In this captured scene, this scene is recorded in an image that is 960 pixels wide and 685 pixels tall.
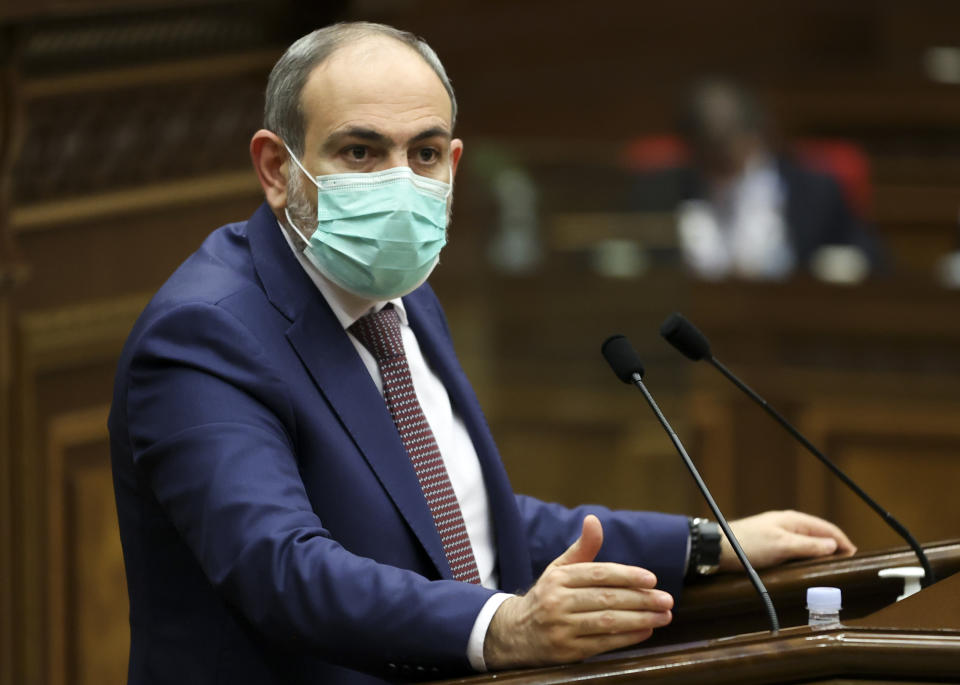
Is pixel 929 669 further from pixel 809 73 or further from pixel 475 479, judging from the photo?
pixel 809 73

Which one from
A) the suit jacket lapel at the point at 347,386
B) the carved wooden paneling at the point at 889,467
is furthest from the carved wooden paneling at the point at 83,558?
the carved wooden paneling at the point at 889,467

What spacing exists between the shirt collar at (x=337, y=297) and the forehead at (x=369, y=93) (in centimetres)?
14

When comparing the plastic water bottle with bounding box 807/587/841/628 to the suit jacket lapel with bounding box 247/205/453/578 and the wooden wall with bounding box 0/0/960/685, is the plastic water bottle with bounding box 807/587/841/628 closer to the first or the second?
the suit jacket lapel with bounding box 247/205/453/578

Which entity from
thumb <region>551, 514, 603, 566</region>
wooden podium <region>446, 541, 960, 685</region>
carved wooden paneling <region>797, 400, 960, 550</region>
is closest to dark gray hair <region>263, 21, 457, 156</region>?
thumb <region>551, 514, 603, 566</region>

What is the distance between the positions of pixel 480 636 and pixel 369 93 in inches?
25.5

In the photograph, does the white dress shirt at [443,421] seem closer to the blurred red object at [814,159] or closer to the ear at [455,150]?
the ear at [455,150]

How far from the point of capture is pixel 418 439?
5.79ft

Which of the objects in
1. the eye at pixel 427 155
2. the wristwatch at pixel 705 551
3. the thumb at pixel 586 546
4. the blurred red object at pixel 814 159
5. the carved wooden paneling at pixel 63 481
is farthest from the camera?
the blurred red object at pixel 814 159

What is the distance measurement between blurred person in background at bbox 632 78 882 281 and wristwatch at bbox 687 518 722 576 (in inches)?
123

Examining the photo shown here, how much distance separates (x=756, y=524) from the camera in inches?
A: 74.9

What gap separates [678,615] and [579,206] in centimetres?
356

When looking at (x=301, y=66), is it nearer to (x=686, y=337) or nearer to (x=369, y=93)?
(x=369, y=93)

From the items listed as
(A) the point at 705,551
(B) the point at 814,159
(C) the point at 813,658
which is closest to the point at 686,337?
(A) the point at 705,551

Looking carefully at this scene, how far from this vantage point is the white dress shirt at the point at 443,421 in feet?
5.87
